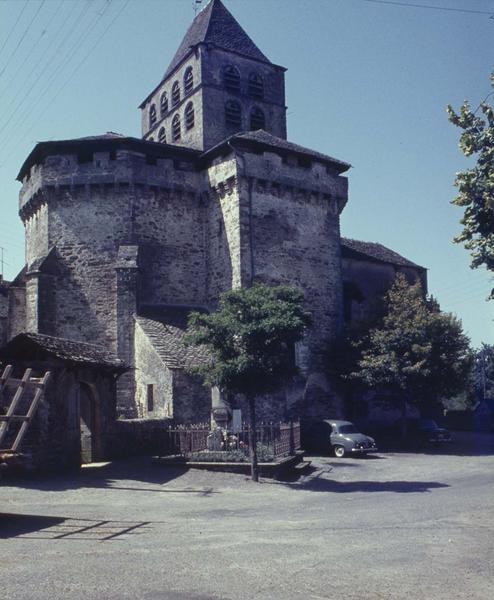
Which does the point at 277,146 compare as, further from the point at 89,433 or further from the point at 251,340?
the point at 89,433

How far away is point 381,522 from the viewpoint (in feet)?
33.0

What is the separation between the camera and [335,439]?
2172cm

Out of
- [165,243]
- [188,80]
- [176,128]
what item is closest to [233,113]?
[188,80]

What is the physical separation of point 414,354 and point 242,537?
17306 mm

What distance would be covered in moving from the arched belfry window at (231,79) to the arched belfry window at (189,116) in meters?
2.26

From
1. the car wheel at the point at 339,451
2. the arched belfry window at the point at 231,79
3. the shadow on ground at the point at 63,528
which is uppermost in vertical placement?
the arched belfry window at the point at 231,79

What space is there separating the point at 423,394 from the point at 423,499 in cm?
1336

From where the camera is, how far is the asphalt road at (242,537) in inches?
253

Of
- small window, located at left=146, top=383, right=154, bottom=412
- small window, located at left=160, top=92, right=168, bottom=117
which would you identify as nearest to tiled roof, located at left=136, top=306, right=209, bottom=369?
small window, located at left=146, top=383, right=154, bottom=412

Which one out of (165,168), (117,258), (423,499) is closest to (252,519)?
(423,499)

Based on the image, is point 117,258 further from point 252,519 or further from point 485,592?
point 485,592

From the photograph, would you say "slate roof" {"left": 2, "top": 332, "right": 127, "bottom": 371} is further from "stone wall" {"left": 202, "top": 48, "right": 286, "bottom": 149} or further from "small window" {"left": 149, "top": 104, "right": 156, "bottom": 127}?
"small window" {"left": 149, "top": 104, "right": 156, "bottom": 127}

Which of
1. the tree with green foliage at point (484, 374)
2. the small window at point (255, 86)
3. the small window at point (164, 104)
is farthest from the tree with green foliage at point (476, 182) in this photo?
the tree with green foliage at point (484, 374)

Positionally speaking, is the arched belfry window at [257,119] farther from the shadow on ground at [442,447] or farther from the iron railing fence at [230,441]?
the iron railing fence at [230,441]
